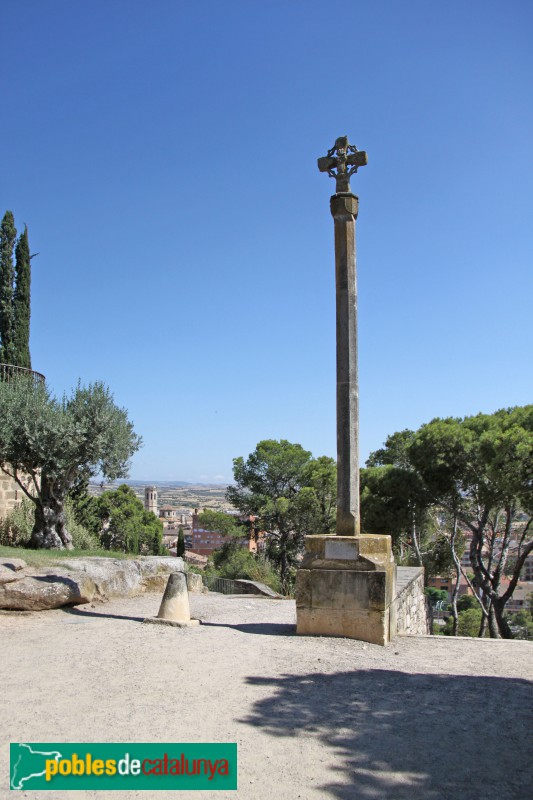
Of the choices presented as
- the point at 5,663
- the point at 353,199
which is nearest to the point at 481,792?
the point at 5,663

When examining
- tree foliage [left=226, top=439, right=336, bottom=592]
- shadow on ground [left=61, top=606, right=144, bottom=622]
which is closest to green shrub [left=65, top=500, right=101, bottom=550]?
shadow on ground [left=61, top=606, right=144, bottom=622]

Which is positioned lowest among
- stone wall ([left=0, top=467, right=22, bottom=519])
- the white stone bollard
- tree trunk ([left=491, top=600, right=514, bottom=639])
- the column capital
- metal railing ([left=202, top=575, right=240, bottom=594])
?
tree trunk ([left=491, top=600, right=514, bottom=639])

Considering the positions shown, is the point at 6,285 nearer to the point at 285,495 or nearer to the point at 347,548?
the point at 285,495

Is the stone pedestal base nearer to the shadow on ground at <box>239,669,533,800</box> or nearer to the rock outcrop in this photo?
the shadow on ground at <box>239,669,533,800</box>

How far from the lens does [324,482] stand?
26234 millimetres

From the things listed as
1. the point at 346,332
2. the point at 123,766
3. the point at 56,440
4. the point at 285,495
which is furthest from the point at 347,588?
the point at 285,495

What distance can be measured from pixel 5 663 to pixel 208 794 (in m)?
3.15

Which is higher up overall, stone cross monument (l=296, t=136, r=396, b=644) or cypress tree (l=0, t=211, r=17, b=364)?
cypress tree (l=0, t=211, r=17, b=364)

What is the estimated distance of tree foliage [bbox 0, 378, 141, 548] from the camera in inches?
454

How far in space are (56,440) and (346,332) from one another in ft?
21.9

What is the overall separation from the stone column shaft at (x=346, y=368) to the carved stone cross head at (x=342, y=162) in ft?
0.66

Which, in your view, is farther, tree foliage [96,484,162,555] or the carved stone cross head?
tree foliage [96,484,162,555]

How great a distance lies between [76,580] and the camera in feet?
28.2

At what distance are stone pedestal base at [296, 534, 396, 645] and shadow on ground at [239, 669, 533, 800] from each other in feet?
3.77
